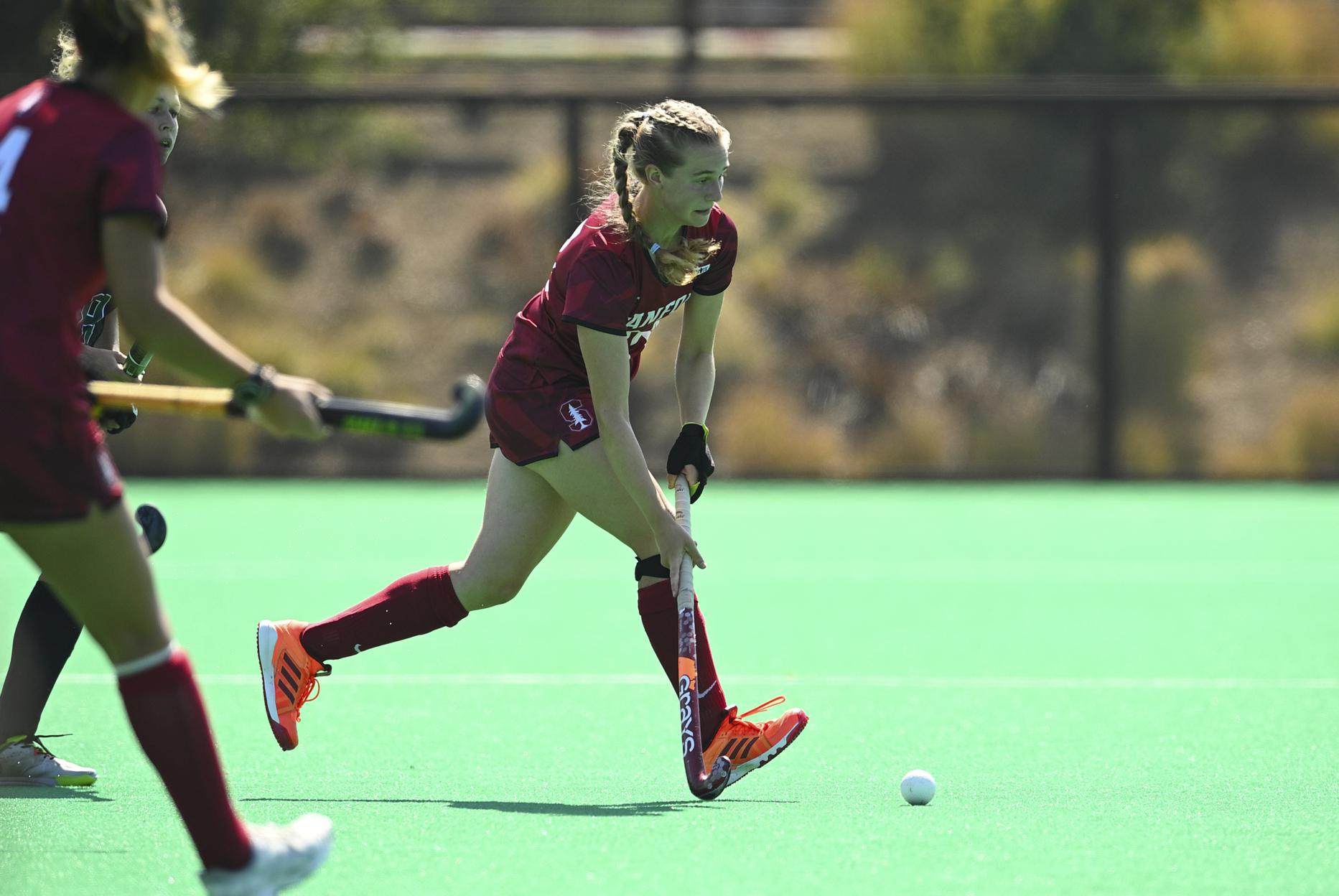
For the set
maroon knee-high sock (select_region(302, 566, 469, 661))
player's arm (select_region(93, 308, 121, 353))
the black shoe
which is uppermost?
player's arm (select_region(93, 308, 121, 353))

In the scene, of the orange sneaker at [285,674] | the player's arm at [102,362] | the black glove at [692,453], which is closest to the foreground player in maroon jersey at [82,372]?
the player's arm at [102,362]

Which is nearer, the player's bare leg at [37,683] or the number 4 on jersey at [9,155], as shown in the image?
the number 4 on jersey at [9,155]

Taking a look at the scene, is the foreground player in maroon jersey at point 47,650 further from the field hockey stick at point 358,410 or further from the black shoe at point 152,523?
the field hockey stick at point 358,410

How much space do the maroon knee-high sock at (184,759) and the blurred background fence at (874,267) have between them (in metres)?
9.42

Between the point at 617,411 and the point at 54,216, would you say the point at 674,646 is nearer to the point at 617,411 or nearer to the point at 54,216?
the point at 617,411

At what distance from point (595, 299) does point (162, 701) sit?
1392mm

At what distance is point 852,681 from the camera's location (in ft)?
17.2

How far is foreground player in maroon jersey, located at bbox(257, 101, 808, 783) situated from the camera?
12.5 feet

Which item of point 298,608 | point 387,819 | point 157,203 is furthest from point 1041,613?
point 157,203

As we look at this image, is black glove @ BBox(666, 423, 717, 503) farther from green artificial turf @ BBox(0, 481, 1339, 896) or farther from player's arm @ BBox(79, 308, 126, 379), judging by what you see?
player's arm @ BBox(79, 308, 126, 379)

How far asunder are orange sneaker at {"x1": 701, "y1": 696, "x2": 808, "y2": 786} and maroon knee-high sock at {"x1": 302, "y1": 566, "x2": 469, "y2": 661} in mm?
681

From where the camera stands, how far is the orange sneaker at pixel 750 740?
3.90 m

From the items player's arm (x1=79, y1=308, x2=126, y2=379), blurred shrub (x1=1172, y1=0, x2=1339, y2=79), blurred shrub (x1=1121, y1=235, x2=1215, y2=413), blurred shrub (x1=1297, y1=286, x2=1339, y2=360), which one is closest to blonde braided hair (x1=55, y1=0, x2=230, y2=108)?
player's arm (x1=79, y1=308, x2=126, y2=379)

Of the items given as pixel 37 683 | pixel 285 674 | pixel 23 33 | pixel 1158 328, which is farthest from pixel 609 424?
pixel 23 33
